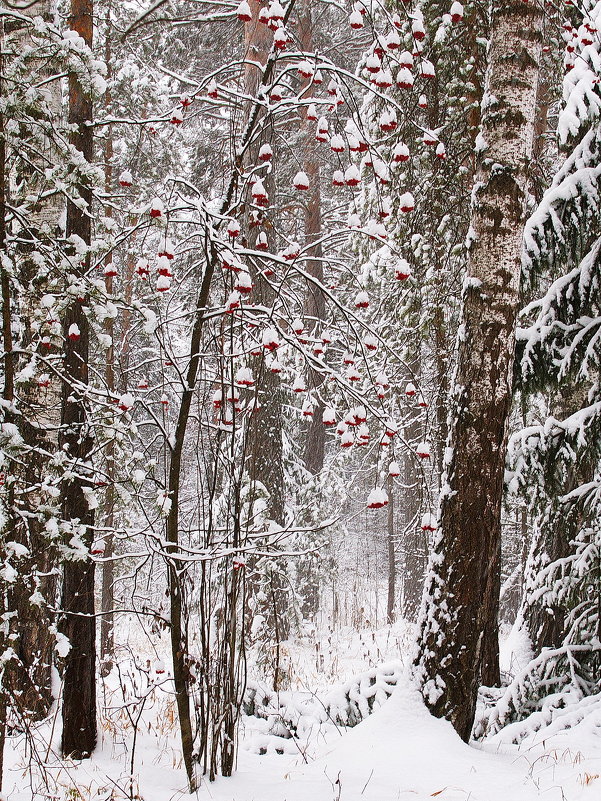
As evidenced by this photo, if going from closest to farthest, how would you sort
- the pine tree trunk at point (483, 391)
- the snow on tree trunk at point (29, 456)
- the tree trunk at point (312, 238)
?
the snow on tree trunk at point (29, 456)
the pine tree trunk at point (483, 391)
the tree trunk at point (312, 238)

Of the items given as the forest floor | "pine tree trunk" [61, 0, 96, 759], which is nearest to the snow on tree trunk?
"pine tree trunk" [61, 0, 96, 759]

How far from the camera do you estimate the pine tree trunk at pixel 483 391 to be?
379 cm

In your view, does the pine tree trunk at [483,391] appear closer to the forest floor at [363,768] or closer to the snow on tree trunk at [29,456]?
the forest floor at [363,768]

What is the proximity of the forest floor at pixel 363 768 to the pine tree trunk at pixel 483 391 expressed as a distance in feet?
0.95

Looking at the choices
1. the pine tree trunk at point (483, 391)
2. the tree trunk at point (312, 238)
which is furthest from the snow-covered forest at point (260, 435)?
the tree trunk at point (312, 238)

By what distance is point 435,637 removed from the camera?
12.6 feet

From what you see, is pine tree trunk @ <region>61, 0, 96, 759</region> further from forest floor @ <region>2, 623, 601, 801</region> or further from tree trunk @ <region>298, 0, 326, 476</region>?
tree trunk @ <region>298, 0, 326, 476</region>

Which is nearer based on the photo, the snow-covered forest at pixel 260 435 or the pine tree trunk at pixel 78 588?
the snow-covered forest at pixel 260 435

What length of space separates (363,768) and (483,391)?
2187 millimetres

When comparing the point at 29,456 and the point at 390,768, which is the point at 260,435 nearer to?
the point at 29,456

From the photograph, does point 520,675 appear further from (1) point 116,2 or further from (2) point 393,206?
(1) point 116,2

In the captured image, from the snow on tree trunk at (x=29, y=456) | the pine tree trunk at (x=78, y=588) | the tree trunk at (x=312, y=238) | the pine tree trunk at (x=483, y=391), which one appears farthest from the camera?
the tree trunk at (x=312, y=238)

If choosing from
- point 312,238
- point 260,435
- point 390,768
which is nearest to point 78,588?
point 260,435

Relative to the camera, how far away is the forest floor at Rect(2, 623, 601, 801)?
10.2 ft
